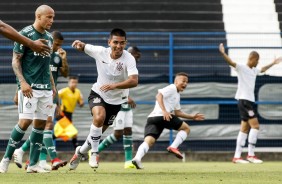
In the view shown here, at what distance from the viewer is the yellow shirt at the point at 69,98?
20156 mm

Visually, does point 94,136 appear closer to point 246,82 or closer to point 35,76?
point 35,76

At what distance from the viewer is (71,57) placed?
20578mm

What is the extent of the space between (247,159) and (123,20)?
622 cm

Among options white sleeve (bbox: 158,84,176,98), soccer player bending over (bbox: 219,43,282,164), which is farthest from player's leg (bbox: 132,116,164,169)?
soccer player bending over (bbox: 219,43,282,164)

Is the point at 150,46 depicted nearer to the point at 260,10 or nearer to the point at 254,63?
the point at 254,63

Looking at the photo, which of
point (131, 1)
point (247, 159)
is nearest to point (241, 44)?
point (247, 159)

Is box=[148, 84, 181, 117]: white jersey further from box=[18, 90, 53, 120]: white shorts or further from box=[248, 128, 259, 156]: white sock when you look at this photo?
box=[18, 90, 53, 120]: white shorts

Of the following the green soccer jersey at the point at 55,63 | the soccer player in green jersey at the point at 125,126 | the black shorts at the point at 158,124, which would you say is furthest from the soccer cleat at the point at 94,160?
the soccer player in green jersey at the point at 125,126

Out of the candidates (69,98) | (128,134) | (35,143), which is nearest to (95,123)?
(35,143)

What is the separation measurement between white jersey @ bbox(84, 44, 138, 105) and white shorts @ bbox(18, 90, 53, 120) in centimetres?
72

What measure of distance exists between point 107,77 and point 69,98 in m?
8.02

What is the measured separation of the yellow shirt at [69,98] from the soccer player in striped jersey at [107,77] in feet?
25.5

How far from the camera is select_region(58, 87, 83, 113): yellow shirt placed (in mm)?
20156

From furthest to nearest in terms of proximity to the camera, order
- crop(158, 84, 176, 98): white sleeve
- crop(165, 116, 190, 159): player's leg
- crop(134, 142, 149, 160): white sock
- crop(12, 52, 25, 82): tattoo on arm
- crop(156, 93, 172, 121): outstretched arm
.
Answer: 1. crop(158, 84, 176, 98): white sleeve
2. crop(165, 116, 190, 159): player's leg
3. crop(156, 93, 172, 121): outstretched arm
4. crop(134, 142, 149, 160): white sock
5. crop(12, 52, 25, 82): tattoo on arm
